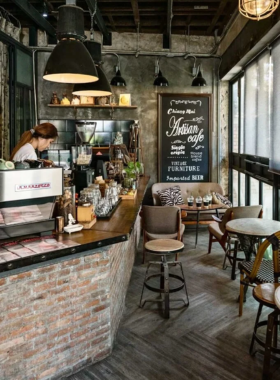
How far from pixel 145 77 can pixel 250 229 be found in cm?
456

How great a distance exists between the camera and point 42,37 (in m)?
7.10

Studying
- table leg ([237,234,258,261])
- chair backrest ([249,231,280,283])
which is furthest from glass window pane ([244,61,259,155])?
chair backrest ([249,231,280,283])

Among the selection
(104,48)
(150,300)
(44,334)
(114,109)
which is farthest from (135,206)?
(104,48)

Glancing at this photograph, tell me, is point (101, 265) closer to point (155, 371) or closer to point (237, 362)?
point (155, 371)

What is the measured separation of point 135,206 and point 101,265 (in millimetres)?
1245

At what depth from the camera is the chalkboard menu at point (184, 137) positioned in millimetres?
7418

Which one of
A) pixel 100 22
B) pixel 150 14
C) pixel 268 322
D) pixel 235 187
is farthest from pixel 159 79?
pixel 268 322

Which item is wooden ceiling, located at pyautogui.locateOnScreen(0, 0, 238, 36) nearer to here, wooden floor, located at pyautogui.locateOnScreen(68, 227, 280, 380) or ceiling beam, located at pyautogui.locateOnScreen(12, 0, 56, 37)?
ceiling beam, located at pyautogui.locateOnScreen(12, 0, 56, 37)

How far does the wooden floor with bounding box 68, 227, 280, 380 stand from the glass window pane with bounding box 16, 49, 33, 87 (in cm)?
429

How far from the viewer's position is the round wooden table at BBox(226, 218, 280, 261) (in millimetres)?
3637

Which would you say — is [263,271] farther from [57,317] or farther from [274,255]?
[57,317]

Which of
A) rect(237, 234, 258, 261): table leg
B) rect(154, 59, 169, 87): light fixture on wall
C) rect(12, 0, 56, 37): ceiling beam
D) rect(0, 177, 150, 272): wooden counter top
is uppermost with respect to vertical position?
rect(12, 0, 56, 37): ceiling beam

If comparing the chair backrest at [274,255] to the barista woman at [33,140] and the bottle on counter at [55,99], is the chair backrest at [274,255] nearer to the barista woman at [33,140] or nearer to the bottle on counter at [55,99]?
the barista woman at [33,140]

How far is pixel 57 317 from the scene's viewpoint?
2.44 m
